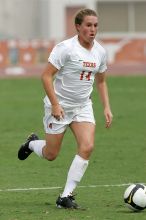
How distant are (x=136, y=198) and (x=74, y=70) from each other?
1664mm

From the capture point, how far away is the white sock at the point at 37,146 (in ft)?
36.2

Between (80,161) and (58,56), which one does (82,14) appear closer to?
(58,56)

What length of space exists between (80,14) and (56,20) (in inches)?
1648

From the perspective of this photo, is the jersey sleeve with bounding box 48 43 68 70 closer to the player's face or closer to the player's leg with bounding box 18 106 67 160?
the player's face

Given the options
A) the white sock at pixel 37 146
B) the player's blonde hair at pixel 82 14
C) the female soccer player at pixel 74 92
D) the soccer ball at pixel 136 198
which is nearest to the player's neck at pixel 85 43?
the female soccer player at pixel 74 92

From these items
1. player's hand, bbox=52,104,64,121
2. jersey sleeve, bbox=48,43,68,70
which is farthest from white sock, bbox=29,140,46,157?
jersey sleeve, bbox=48,43,68,70

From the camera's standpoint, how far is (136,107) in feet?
75.6

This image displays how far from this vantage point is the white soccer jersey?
10227mm

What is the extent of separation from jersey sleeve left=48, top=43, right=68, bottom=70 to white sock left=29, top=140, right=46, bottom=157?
1.26 meters

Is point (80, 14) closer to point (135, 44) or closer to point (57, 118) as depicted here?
point (57, 118)

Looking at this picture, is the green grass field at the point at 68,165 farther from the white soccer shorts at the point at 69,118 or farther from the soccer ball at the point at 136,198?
the white soccer shorts at the point at 69,118

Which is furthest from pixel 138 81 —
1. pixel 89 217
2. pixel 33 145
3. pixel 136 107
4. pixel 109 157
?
pixel 89 217

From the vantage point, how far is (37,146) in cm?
1120

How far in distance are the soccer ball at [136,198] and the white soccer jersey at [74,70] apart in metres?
1.25
